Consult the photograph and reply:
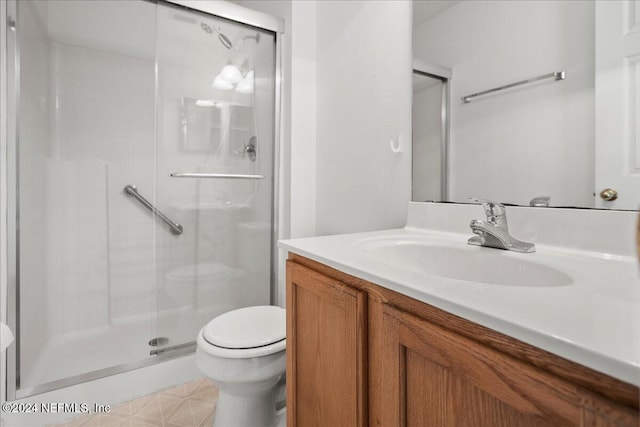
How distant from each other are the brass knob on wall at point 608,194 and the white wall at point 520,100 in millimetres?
24

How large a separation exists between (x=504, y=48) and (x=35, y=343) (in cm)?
225

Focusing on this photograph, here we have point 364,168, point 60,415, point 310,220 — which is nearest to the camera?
point 60,415

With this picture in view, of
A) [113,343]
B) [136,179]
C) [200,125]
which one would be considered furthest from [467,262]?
[136,179]

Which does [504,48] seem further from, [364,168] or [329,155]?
[329,155]

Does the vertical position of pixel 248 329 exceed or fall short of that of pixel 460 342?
it falls short

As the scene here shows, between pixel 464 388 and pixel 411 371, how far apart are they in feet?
0.32

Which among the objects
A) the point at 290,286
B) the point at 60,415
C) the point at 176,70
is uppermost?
the point at 176,70

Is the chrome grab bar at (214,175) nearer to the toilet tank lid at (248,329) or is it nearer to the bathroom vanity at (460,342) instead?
the toilet tank lid at (248,329)

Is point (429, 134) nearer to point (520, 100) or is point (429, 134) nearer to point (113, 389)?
point (520, 100)

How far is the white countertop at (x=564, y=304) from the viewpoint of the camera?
1.05ft

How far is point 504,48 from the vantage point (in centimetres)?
97

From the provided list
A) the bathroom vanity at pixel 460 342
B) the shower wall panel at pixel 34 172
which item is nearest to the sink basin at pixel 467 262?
the bathroom vanity at pixel 460 342

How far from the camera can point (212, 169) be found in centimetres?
175

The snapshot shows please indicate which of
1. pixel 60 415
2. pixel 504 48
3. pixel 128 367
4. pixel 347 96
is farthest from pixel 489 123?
pixel 60 415
